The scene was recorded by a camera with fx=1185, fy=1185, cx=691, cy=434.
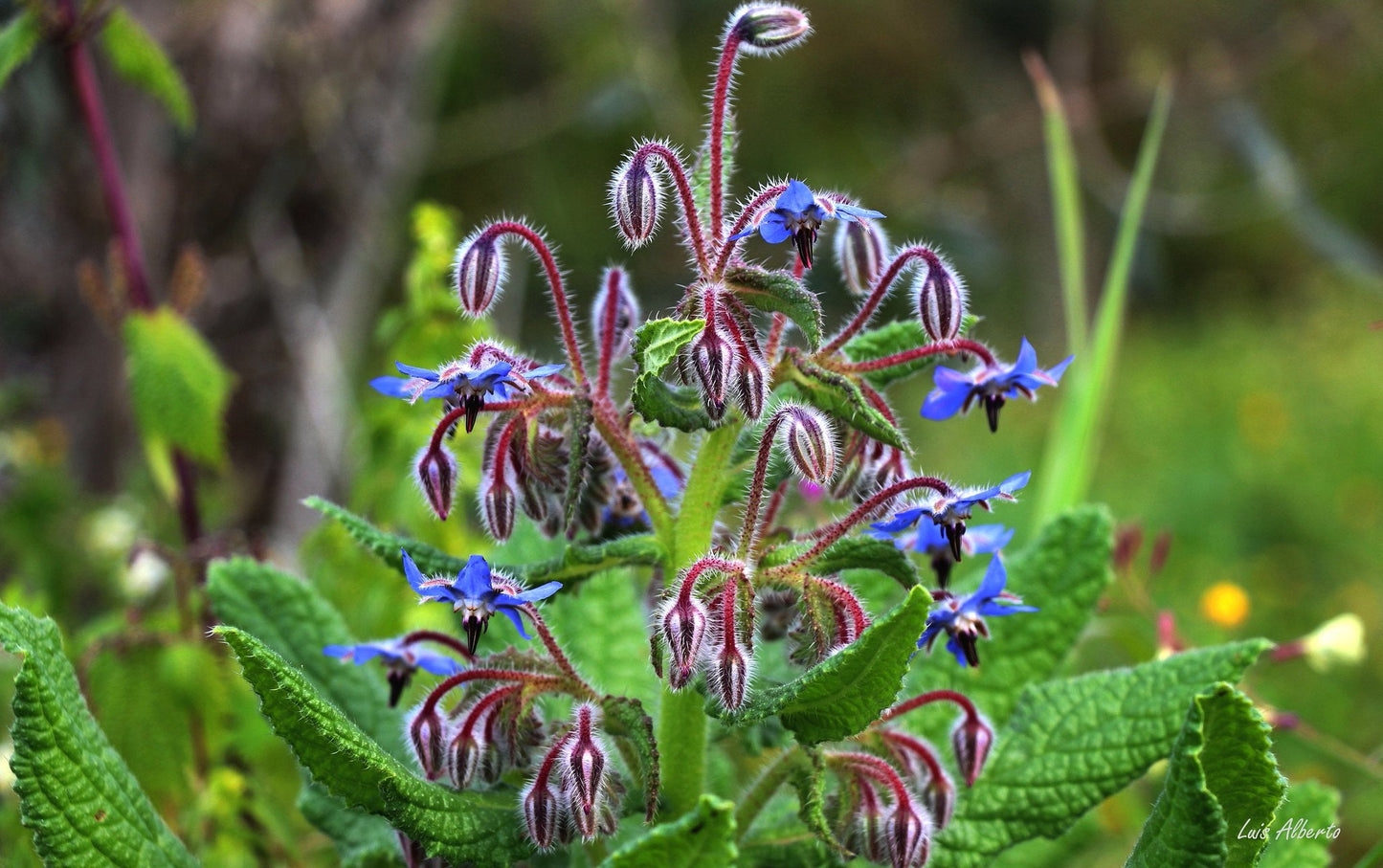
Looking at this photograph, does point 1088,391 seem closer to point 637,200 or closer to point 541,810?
point 637,200

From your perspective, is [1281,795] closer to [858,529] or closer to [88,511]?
[858,529]

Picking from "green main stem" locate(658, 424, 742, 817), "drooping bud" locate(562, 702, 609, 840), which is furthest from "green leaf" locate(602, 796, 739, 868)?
"green main stem" locate(658, 424, 742, 817)

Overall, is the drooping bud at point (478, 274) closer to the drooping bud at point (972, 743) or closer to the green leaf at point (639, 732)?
the green leaf at point (639, 732)

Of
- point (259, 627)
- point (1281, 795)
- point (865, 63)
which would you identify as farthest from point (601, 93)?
point (1281, 795)

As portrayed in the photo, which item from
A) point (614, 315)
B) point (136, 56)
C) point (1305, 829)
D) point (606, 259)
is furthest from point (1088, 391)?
point (606, 259)

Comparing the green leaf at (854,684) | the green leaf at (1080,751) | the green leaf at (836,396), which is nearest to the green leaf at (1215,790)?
the green leaf at (1080,751)
